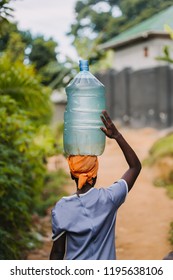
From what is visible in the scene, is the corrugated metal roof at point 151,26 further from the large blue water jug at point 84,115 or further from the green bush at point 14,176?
the large blue water jug at point 84,115

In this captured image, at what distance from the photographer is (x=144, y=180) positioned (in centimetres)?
885

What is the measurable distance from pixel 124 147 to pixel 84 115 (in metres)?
0.25

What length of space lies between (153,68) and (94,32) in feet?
16.2

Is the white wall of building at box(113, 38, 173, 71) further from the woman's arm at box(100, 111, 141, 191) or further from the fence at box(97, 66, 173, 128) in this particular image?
the woman's arm at box(100, 111, 141, 191)

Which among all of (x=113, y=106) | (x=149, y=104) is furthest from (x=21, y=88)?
(x=113, y=106)

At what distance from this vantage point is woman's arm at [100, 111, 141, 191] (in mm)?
2836

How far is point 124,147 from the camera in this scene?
2.87 m

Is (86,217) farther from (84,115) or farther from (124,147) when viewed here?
(84,115)

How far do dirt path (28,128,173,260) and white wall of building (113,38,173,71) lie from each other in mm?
2911

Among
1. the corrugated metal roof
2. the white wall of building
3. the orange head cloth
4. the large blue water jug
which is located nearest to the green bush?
the large blue water jug

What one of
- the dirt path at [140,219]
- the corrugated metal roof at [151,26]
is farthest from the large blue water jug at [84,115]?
the corrugated metal roof at [151,26]

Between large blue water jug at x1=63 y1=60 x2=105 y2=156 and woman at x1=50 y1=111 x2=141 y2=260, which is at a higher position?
large blue water jug at x1=63 y1=60 x2=105 y2=156

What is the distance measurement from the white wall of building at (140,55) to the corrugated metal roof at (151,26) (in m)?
0.42

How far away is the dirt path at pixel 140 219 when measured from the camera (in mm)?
5863
